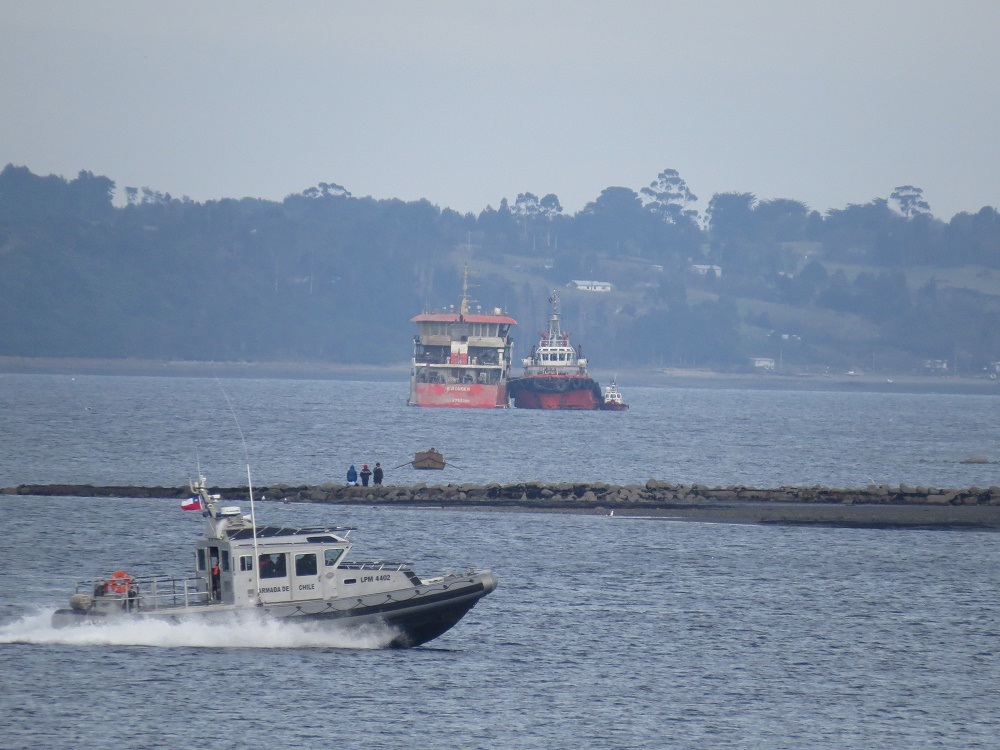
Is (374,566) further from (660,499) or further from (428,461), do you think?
(428,461)

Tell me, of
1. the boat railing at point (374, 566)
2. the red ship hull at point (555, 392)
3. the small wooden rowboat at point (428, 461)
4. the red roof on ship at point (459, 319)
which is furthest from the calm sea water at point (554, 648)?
the red ship hull at point (555, 392)

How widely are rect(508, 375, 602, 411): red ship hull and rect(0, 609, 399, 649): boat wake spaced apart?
Answer: 145m

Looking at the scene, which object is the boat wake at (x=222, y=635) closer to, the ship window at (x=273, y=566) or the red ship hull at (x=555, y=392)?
the ship window at (x=273, y=566)

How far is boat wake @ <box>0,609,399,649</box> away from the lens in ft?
119

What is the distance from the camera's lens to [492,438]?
12381 cm

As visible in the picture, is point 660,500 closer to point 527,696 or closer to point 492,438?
point 527,696

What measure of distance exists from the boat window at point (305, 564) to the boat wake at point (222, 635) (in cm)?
121

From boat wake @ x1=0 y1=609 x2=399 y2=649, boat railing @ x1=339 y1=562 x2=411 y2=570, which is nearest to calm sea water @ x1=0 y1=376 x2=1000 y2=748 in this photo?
boat wake @ x1=0 y1=609 x2=399 y2=649

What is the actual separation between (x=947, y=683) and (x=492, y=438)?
292 ft

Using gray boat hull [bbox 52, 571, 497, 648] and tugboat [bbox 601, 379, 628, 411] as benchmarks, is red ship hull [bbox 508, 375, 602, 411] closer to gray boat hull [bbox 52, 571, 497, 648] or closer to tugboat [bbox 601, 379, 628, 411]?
tugboat [bbox 601, 379, 628, 411]

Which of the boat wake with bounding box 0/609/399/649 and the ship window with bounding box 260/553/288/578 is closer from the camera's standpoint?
the ship window with bounding box 260/553/288/578

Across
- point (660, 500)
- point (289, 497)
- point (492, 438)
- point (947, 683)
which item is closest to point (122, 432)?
point (492, 438)

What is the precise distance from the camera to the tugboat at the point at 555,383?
182 meters

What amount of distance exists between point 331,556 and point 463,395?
480 feet
